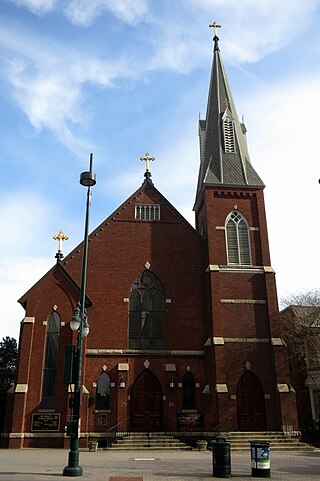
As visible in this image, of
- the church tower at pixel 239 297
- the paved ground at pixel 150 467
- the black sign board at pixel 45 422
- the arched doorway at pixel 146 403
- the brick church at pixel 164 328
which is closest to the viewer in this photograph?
the paved ground at pixel 150 467

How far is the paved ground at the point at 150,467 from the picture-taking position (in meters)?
13.4

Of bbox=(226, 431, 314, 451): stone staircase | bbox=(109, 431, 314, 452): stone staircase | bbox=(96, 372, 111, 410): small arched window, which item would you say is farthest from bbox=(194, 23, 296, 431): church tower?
bbox=(96, 372, 111, 410): small arched window

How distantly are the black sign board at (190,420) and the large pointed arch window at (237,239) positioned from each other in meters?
9.34

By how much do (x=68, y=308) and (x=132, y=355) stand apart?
4.63 metres

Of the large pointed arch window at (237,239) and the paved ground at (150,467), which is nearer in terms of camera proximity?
the paved ground at (150,467)

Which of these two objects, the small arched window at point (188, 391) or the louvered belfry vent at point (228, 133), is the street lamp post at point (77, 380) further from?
the louvered belfry vent at point (228, 133)

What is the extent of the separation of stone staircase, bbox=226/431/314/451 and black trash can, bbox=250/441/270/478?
970 cm

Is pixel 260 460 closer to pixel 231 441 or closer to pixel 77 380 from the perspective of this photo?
pixel 77 380

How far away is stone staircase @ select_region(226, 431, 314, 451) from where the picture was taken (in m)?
23.1

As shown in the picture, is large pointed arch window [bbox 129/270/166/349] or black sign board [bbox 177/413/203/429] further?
large pointed arch window [bbox 129/270/166/349]

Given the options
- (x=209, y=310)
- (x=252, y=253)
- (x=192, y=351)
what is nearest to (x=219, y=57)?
(x=252, y=253)

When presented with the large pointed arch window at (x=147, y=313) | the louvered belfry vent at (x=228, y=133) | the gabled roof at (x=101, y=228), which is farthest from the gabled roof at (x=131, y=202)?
the louvered belfry vent at (x=228, y=133)

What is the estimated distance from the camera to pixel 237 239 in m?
29.4

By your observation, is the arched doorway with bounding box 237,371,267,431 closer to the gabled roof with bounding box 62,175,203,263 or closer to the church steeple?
the gabled roof with bounding box 62,175,203,263
